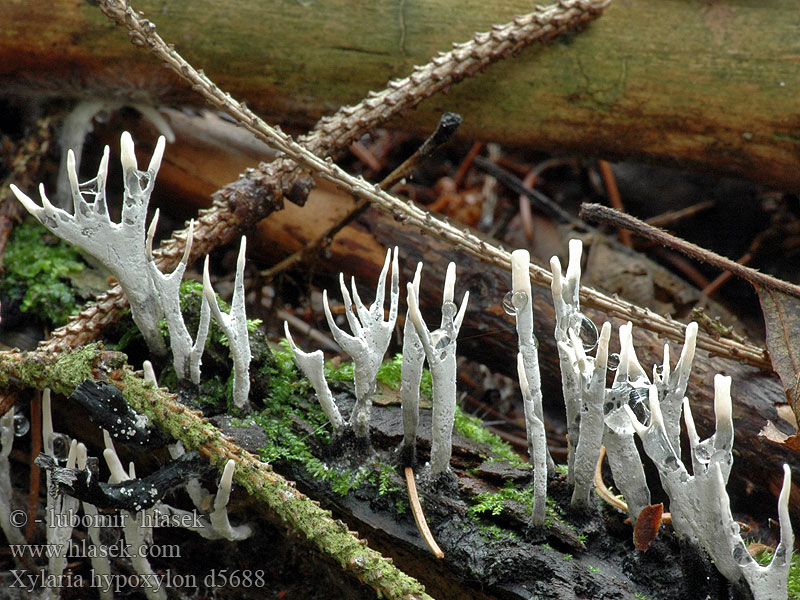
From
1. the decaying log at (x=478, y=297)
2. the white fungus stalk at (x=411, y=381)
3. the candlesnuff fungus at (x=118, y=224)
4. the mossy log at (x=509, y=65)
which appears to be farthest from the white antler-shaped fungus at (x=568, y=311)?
the mossy log at (x=509, y=65)

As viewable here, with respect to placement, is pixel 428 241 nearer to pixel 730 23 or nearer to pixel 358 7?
pixel 358 7

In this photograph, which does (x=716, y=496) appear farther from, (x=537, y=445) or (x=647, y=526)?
(x=537, y=445)

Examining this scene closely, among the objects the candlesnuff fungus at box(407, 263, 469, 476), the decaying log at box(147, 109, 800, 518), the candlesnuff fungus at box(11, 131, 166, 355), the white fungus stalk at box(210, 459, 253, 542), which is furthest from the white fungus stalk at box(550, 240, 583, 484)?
the candlesnuff fungus at box(11, 131, 166, 355)

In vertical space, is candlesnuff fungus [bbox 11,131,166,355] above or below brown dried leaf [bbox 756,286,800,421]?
above

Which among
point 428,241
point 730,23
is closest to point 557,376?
A: point 428,241

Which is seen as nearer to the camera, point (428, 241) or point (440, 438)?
point (440, 438)

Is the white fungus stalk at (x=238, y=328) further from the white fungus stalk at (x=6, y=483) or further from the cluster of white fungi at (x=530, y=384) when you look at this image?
the white fungus stalk at (x=6, y=483)

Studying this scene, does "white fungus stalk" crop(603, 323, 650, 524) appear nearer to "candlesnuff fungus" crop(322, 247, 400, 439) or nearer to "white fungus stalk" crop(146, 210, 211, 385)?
"candlesnuff fungus" crop(322, 247, 400, 439)
